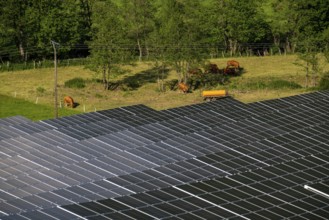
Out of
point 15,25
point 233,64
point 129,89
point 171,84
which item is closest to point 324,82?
point 233,64

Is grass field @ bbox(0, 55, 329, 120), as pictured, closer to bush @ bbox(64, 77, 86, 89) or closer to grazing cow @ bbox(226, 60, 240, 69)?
bush @ bbox(64, 77, 86, 89)

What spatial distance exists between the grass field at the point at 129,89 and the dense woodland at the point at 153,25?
4.64 metres

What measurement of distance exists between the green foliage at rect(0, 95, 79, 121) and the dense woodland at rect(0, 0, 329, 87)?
54.7 feet

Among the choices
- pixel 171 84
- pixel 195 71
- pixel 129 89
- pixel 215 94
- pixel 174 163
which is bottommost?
pixel 129 89

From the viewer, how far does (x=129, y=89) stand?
332 feet

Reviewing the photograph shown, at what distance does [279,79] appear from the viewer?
103 meters

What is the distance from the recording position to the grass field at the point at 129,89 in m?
92.0

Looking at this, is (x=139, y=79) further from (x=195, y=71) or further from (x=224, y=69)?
(x=224, y=69)

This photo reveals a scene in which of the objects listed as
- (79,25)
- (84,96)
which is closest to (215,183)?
(84,96)

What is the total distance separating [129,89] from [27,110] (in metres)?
17.5

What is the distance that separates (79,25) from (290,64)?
1474 inches

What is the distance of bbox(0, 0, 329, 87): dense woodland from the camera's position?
11350cm

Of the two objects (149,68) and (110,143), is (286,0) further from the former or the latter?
(110,143)

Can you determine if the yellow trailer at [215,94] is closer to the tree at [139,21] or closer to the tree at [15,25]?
the tree at [139,21]
